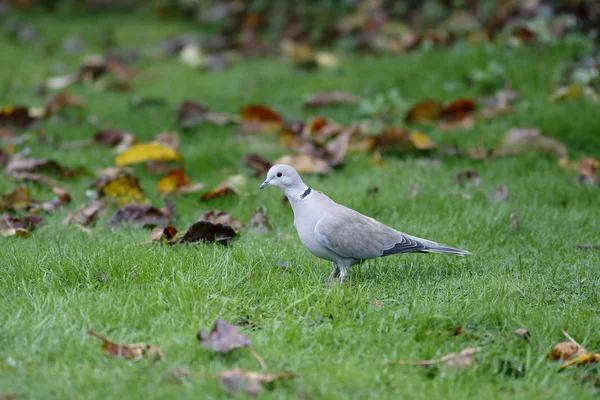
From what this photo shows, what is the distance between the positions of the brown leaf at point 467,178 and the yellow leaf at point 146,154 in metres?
2.50

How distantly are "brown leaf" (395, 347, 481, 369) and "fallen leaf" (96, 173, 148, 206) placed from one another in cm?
317

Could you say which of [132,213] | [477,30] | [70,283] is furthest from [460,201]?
[477,30]

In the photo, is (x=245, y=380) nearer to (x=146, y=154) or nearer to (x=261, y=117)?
(x=146, y=154)

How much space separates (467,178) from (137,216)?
9.38 ft

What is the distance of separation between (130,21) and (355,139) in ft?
21.1

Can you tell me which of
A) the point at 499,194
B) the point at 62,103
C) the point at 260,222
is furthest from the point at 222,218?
the point at 62,103

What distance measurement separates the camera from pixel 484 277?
14.4ft

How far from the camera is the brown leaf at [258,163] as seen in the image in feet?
22.0

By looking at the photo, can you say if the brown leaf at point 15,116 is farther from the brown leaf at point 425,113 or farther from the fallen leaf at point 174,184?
the brown leaf at point 425,113

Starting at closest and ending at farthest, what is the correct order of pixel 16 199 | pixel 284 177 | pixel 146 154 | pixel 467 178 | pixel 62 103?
pixel 284 177 → pixel 16 199 → pixel 467 178 → pixel 146 154 → pixel 62 103

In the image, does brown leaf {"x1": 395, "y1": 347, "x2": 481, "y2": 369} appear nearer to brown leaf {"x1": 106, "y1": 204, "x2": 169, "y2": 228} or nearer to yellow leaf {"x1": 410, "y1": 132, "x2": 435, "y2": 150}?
brown leaf {"x1": 106, "y1": 204, "x2": 169, "y2": 228}

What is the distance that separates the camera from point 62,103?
8445 mm

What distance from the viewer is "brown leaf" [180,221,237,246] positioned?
484 cm

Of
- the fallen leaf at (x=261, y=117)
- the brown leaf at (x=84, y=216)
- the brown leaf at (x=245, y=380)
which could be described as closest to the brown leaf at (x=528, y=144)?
the fallen leaf at (x=261, y=117)
